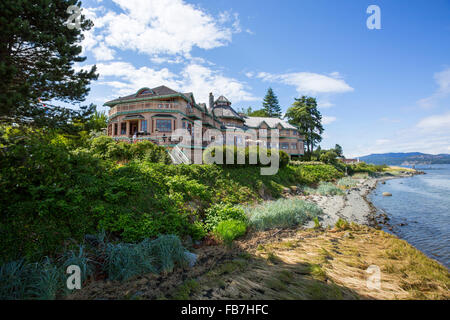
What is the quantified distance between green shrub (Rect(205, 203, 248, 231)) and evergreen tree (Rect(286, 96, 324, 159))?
40.8 metres

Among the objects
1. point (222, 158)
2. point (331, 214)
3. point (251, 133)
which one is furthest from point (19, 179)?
point (251, 133)

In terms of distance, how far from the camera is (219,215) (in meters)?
7.46

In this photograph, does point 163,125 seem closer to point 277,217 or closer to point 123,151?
point 123,151

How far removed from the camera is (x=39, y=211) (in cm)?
417

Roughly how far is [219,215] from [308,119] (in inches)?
1709

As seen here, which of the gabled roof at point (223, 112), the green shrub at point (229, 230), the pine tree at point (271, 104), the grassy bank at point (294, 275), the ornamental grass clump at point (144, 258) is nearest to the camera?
the grassy bank at point (294, 275)

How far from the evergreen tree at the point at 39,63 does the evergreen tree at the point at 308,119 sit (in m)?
44.2

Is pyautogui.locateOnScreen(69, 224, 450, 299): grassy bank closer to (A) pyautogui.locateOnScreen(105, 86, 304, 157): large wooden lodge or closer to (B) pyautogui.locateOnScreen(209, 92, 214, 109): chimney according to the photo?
(A) pyautogui.locateOnScreen(105, 86, 304, 157): large wooden lodge

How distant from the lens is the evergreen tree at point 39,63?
5.03 meters

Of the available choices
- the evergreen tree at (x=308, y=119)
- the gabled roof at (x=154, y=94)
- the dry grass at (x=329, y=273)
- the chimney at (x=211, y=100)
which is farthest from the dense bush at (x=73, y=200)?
the evergreen tree at (x=308, y=119)

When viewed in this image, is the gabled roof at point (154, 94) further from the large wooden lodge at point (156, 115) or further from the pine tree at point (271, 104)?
the pine tree at point (271, 104)

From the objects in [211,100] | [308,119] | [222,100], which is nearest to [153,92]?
[211,100]
